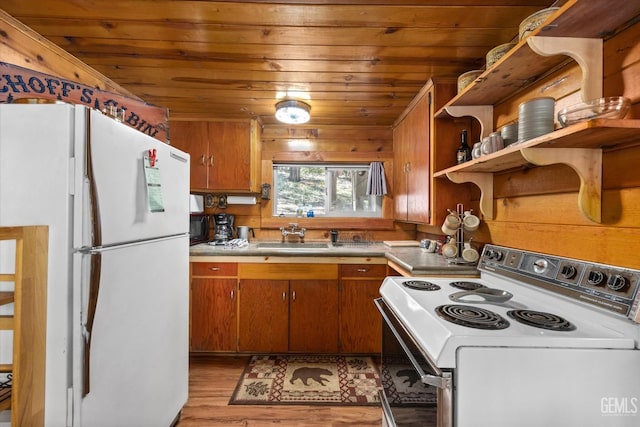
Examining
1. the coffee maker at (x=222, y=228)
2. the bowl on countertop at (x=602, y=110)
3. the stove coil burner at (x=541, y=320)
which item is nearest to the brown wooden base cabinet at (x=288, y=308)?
the coffee maker at (x=222, y=228)

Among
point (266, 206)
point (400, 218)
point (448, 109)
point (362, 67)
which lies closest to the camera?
point (448, 109)

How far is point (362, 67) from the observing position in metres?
1.89

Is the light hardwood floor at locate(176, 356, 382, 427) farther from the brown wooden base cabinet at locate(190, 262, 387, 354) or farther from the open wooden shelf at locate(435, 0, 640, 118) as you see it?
the open wooden shelf at locate(435, 0, 640, 118)

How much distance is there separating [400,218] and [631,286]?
1.97 meters

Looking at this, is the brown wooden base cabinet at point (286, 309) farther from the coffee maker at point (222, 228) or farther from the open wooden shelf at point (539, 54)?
the open wooden shelf at point (539, 54)

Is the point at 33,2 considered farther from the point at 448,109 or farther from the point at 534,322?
the point at 534,322

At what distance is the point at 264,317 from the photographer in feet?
7.95

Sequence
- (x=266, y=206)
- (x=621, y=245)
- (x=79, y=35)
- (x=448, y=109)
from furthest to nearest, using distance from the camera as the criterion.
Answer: (x=266, y=206)
(x=448, y=109)
(x=79, y=35)
(x=621, y=245)

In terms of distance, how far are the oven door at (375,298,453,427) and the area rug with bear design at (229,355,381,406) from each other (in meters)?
0.66

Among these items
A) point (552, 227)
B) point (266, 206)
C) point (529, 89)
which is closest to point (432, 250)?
point (552, 227)

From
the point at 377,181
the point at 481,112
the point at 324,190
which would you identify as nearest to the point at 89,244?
the point at 481,112

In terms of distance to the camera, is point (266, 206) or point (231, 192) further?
point (266, 206)

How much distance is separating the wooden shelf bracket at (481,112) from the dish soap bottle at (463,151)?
0.13 m

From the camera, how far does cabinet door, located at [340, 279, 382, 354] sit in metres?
2.42
